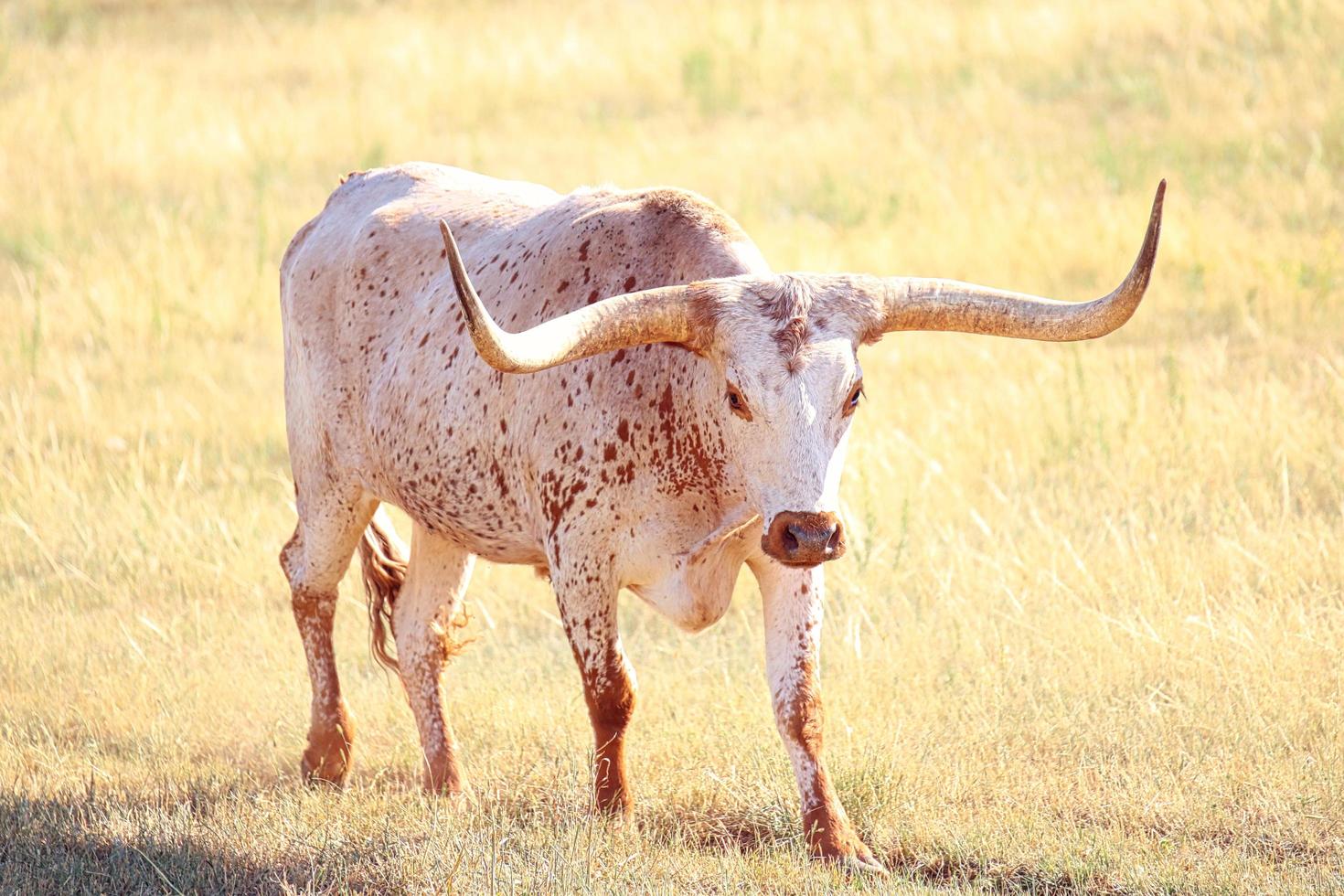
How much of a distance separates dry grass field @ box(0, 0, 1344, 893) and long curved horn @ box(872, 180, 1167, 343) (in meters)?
1.39

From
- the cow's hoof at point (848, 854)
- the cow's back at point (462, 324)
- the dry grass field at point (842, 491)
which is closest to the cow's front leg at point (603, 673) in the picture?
the dry grass field at point (842, 491)

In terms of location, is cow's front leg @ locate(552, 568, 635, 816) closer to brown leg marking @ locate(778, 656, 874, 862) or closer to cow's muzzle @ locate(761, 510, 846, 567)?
brown leg marking @ locate(778, 656, 874, 862)

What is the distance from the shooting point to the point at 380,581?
21.1ft

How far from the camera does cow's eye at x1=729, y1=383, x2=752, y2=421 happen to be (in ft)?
15.0

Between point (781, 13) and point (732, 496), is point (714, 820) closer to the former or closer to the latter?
point (732, 496)

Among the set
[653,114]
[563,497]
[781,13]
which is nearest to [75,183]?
[653,114]

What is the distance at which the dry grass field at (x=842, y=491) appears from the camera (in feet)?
16.8

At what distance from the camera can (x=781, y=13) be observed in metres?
16.9

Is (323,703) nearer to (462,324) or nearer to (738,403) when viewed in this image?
(462,324)

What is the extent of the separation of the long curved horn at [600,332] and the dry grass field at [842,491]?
51.1 inches

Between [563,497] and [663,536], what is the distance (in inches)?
12.2

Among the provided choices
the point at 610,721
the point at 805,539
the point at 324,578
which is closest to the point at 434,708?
the point at 324,578

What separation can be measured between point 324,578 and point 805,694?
6.62 ft

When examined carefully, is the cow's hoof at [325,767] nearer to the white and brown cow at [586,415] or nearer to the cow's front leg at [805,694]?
the white and brown cow at [586,415]
